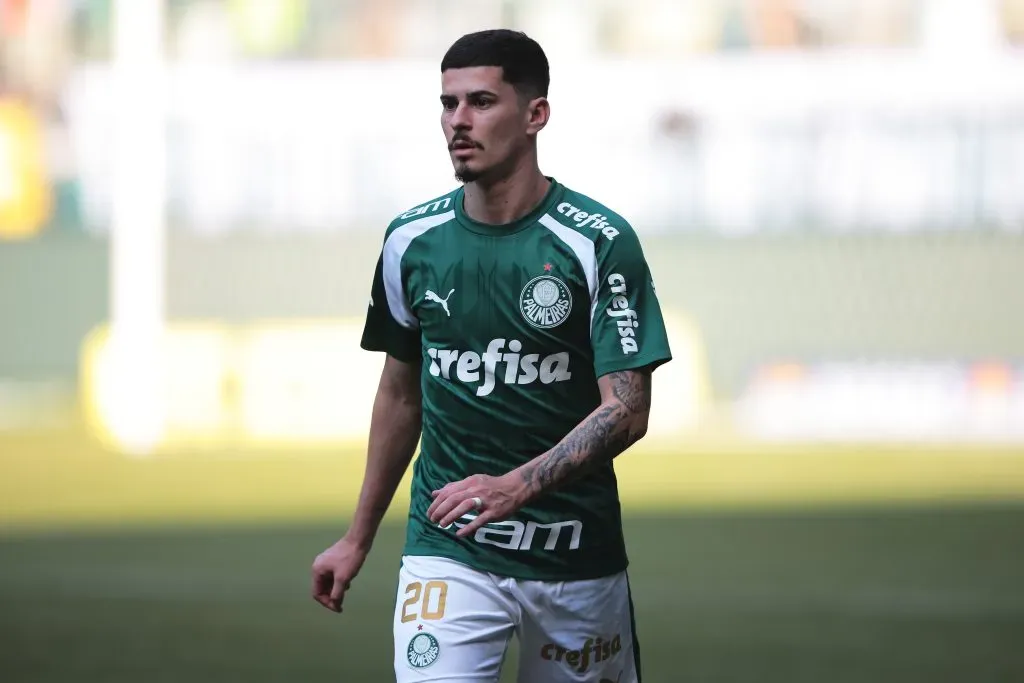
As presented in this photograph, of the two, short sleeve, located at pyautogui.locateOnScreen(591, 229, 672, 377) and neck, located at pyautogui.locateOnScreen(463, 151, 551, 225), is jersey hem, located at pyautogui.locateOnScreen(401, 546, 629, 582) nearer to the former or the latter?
short sleeve, located at pyautogui.locateOnScreen(591, 229, 672, 377)

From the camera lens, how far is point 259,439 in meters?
18.6

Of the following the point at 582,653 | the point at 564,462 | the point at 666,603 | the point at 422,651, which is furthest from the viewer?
the point at 666,603

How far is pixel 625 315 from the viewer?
3906 mm

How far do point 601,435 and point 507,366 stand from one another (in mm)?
361

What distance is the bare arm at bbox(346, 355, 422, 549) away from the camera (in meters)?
4.34

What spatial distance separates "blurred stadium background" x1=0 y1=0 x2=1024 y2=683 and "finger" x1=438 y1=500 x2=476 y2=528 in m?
9.01

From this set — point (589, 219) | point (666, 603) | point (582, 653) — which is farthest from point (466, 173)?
point (666, 603)

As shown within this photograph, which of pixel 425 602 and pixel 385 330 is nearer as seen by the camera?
pixel 425 602

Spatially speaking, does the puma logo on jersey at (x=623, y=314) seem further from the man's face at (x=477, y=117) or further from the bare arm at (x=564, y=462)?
the man's face at (x=477, y=117)

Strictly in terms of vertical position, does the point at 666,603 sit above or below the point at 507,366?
below

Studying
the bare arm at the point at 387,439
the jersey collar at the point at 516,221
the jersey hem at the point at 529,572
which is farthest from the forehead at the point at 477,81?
the jersey hem at the point at 529,572

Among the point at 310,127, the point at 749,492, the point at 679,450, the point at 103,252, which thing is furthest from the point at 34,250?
the point at 749,492

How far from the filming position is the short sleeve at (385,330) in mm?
4289

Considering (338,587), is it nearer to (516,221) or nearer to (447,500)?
(447,500)
